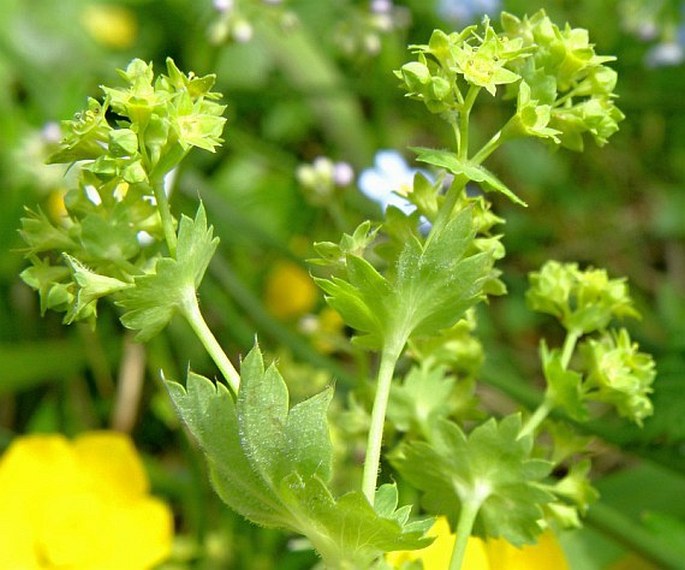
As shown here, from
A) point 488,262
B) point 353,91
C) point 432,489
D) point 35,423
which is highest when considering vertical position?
point 488,262

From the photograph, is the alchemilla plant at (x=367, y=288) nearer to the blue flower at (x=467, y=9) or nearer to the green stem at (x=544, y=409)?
the green stem at (x=544, y=409)

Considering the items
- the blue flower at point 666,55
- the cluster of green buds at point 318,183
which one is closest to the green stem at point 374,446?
the cluster of green buds at point 318,183

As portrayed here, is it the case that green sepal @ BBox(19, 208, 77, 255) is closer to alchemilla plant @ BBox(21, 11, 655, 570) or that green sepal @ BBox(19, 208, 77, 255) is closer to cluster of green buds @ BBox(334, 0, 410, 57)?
alchemilla plant @ BBox(21, 11, 655, 570)

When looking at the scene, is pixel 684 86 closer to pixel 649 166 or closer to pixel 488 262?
pixel 649 166

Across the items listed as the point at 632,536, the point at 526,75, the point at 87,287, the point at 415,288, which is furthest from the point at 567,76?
the point at 632,536

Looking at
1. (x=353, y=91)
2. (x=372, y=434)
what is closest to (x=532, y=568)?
(x=372, y=434)

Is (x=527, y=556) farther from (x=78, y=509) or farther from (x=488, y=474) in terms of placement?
(x=78, y=509)
